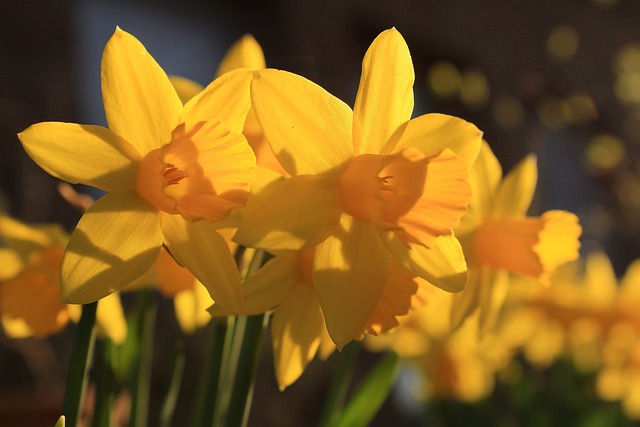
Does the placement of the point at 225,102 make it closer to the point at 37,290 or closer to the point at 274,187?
the point at 274,187

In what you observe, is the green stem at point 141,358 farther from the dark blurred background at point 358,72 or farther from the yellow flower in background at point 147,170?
the dark blurred background at point 358,72

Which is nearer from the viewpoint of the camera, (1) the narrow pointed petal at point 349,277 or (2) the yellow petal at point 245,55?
(1) the narrow pointed petal at point 349,277

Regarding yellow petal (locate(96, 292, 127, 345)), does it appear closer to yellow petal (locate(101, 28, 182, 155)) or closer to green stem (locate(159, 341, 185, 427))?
green stem (locate(159, 341, 185, 427))

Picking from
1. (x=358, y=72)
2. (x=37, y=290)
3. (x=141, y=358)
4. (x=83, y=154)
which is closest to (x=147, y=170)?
(x=83, y=154)

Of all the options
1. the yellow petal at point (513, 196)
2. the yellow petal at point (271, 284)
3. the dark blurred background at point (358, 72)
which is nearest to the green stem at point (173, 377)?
the yellow petal at point (271, 284)

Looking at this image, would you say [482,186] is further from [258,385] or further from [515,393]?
[258,385]

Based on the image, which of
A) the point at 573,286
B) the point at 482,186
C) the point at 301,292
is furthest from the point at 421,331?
the point at 301,292

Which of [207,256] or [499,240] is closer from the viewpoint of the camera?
[207,256]
